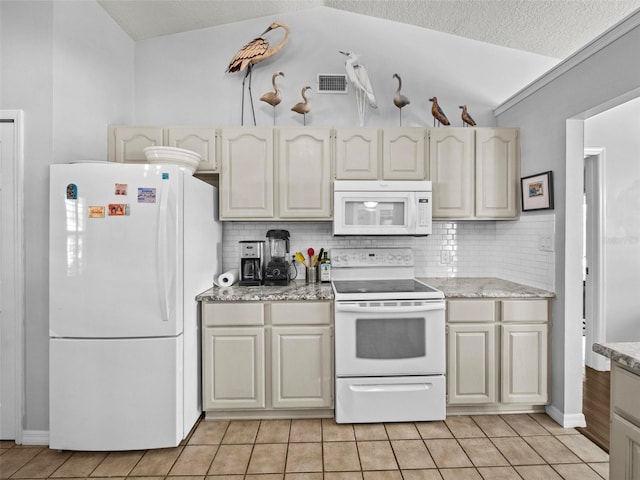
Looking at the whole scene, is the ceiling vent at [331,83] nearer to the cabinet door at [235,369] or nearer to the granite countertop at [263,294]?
the granite countertop at [263,294]

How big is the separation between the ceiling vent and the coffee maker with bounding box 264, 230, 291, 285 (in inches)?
53.2

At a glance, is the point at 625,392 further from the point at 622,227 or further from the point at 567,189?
the point at 622,227

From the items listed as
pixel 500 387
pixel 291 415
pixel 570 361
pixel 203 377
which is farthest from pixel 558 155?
pixel 203 377

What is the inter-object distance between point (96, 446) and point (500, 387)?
2.64 meters

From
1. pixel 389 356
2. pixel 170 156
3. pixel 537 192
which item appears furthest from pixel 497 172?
pixel 170 156

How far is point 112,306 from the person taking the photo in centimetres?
206

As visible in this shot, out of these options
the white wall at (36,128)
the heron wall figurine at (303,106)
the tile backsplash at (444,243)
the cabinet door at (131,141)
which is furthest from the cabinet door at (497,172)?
the white wall at (36,128)

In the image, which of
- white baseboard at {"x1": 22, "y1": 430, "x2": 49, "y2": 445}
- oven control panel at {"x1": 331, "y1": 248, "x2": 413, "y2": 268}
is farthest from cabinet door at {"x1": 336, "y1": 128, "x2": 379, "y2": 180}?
white baseboard at {"x1": 22, "y1": 430, "x2": 49, "y2": 445}

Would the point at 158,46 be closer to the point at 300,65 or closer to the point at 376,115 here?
the point at 300,65

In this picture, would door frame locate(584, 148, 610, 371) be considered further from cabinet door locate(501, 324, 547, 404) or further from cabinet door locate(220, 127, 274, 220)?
cabinet door locate(220, 127, 274, 220)

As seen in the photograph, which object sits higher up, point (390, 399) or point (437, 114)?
point (437, 114)

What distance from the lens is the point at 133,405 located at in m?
2.09

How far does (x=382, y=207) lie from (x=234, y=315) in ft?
4.45

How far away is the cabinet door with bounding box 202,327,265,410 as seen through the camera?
2453 millimetres
